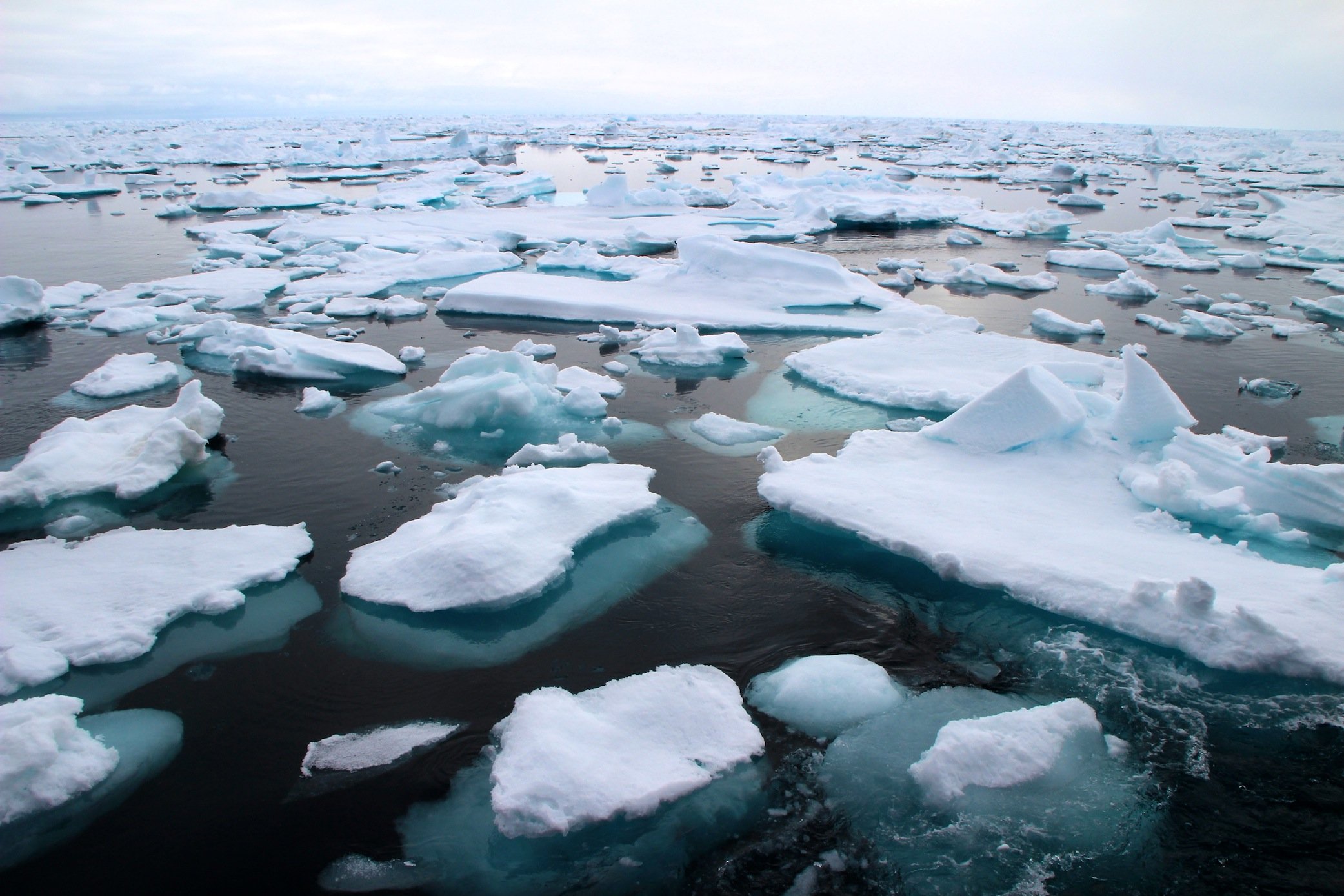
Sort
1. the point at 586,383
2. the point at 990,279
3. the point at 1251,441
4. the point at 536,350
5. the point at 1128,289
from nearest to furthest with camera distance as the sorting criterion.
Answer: the point at 1251,441 < the point at 586,383 < the point at 536,350 < the point at 1128,289 < the point at 990,279

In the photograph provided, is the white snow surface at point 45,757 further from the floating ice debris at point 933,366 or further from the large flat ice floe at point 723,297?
the large flat ice floe at point 723,297

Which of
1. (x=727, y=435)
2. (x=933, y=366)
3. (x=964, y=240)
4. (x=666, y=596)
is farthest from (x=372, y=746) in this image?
(x=964, y=240)

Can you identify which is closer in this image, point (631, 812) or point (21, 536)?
point (631, 812)

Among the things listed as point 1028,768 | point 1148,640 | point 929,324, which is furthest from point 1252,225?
point 1028,768

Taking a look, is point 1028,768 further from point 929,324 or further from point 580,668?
point 929,324

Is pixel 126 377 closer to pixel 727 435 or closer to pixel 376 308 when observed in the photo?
pixel 376 308

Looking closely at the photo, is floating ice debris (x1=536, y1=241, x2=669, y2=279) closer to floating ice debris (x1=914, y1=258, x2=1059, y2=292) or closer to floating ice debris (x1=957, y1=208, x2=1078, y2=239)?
floating ice debris (x1=914, y1=258, x2=1059, y2=292)
